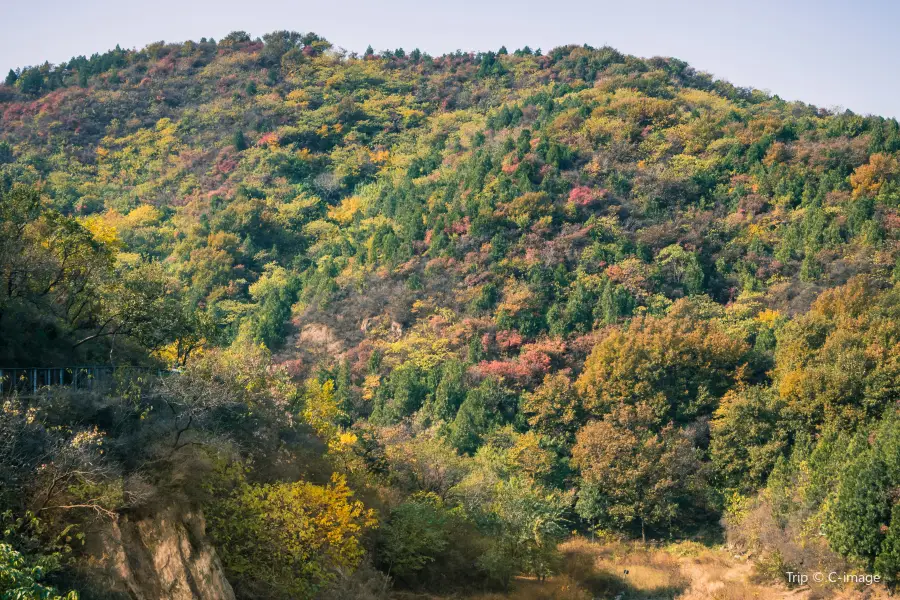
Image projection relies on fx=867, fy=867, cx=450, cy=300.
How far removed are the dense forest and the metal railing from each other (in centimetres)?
51

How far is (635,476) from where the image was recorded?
40.1 metres

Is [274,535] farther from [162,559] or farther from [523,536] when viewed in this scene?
[523,536]

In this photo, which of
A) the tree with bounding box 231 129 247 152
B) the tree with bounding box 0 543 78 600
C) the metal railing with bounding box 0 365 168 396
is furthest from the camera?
the tree with bounding box 231 129 247 152

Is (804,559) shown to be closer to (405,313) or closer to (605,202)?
(405,313)

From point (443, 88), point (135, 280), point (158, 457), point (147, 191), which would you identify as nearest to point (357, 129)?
point (443, 88)

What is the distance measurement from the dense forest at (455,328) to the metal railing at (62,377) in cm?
51

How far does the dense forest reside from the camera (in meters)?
23.0

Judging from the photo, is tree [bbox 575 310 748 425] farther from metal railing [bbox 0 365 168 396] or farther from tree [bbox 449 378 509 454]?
metal railing [bbox 0 365 168 396]

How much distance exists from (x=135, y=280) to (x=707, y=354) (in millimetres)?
29034

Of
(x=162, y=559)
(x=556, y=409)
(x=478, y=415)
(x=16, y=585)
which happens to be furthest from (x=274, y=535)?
(x=556, y=409)

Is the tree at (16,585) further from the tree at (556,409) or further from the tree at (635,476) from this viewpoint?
the tree at (556,409)

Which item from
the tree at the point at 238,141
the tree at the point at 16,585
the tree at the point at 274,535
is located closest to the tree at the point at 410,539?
the tree at the point at 274,535

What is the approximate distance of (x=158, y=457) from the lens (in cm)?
2008

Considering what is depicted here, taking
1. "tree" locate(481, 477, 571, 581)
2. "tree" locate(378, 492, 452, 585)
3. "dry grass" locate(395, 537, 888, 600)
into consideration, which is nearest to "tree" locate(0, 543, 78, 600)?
"tree" locate(378, 492, 452, 585)
